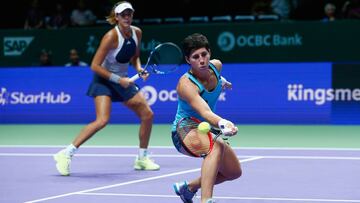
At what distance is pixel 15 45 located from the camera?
2064cm

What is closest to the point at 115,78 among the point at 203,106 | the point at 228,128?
the point at 203,106

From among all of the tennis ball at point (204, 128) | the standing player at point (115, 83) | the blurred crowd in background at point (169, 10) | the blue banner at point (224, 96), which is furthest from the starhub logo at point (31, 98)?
the tennis ball at point (204, 128)

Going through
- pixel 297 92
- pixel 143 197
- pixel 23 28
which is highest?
pixel 23 28

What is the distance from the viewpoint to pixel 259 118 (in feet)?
53.5

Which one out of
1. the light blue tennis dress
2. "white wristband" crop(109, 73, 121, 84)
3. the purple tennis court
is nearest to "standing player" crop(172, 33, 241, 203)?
the light blue tennis dress

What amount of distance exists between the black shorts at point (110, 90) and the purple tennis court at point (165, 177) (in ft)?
2.80

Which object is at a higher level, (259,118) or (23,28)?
(23,28)

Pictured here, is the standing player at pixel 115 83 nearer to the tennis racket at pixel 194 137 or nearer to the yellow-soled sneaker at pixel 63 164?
the yellow-soled sneaker at pixel 63 164

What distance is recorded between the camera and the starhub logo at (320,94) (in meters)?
15.6

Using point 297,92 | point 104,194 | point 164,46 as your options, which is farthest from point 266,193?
point 297,92

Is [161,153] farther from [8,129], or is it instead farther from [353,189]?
[8,129]

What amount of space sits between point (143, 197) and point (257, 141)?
18.7ft

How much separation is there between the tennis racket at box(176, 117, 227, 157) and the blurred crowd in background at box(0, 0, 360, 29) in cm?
1169

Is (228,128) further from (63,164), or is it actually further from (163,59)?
(63,164)
